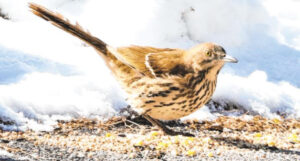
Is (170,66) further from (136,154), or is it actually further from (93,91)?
(93,91)

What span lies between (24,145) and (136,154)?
0.86 meters

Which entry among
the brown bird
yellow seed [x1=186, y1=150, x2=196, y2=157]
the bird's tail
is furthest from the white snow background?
yellow seed [x1=186, y1=150, x2=196, y2=157]

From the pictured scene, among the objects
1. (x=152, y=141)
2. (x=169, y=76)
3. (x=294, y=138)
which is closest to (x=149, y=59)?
(x=169, y=76)

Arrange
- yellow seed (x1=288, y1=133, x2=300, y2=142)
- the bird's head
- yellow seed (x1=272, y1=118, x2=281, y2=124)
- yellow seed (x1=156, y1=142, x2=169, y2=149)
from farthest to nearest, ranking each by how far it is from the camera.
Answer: yellow seed (x1=272, y1=118, x2=281, y2=124) < yellow seed (x1=288, y1=133, x2=300, y2=142) < yellow seed (x1=156, y1=142, x2=169, y2=149) < the bird's head

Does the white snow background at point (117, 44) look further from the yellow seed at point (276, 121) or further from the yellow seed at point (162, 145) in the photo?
the yellow seed at point (162, 145)

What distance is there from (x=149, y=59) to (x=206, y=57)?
0.49 meters

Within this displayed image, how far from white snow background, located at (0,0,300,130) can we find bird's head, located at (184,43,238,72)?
1.26m

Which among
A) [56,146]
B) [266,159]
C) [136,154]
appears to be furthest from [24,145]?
[266,159]

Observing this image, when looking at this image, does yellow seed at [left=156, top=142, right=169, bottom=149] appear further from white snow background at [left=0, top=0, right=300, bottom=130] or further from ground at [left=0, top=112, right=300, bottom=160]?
white snow background at [left=0, top=0, right=300, bottom=130]

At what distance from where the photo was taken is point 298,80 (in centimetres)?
677

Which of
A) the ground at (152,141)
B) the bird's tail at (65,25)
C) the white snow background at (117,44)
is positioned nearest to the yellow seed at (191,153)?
the ground at (152,141)

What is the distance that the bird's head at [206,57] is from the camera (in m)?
3.89

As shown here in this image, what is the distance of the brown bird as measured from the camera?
156 inches

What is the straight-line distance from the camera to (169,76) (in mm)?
4016
